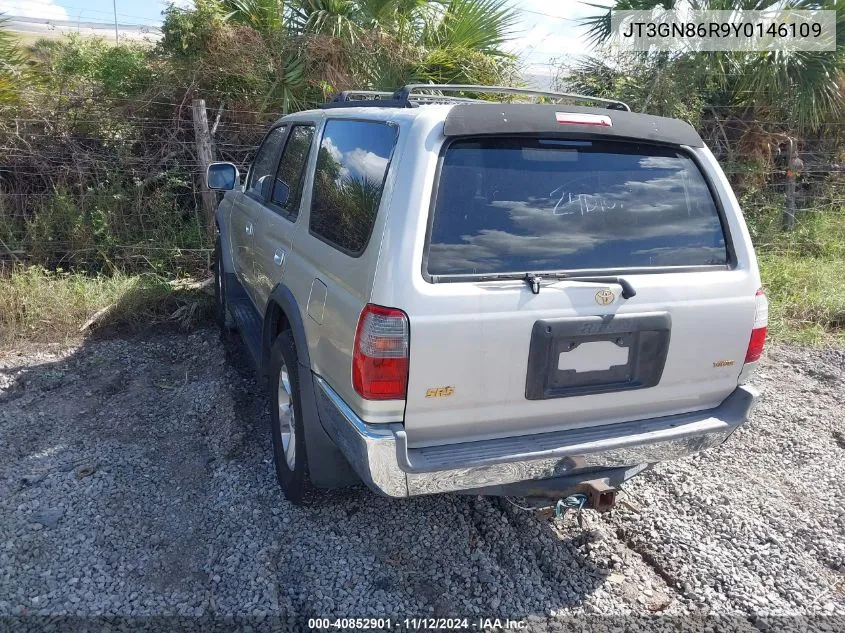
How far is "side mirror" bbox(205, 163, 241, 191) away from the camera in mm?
5121

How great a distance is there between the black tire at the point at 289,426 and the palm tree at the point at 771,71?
273 inches

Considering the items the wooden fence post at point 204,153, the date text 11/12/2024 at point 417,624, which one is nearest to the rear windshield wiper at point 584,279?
the date text 11/12/2024 at point 417,624

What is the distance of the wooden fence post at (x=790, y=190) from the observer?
916cm

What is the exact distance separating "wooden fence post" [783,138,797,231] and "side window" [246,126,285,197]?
24.5 ft

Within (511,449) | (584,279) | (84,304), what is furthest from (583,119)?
(84,304)

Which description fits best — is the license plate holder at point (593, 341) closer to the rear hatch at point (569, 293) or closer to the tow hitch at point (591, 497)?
the rear hatch at point (569, 293)

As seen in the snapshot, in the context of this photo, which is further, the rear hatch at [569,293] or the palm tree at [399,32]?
the palm tree at [399,32]

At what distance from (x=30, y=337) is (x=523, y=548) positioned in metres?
4.71

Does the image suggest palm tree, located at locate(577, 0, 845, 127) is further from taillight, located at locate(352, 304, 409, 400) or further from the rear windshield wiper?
taillight, located at locate(352, 304, 409, 400)

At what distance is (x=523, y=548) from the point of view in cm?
326

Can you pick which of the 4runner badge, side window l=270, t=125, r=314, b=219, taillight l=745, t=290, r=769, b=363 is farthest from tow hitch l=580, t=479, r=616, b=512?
side window l=270, t=125, r=314, b=219

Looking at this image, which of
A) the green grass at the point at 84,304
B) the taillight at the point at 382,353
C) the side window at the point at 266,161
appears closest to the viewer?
the taillight at the point at 382,353

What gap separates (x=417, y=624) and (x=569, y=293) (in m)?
1.47

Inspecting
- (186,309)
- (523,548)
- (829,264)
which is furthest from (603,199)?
(829,264)
